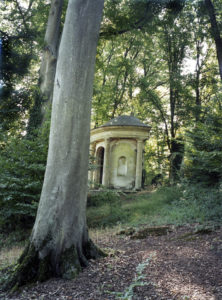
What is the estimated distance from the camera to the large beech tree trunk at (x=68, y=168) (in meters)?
3.80

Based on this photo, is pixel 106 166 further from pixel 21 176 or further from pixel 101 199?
pixel 21 176

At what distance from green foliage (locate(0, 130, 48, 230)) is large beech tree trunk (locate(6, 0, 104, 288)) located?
3.26 m

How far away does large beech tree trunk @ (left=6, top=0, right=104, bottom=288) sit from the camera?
150 inches

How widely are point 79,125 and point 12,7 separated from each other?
40.8 ft

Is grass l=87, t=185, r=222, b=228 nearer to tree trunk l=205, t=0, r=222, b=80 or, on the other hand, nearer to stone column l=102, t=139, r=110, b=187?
tree trunk l=205, t=0, r=222, b=80

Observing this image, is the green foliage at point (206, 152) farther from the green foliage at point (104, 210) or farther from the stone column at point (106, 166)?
the stone column at point (106, 166)

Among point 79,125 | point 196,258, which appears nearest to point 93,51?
point 79,125

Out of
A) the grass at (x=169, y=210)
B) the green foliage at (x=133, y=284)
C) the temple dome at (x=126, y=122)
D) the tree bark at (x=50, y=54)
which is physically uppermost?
the tree bark at (x=50, y=54)

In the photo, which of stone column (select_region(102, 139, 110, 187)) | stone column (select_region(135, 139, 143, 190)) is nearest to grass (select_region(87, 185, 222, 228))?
stone column (select_region(135, 139, 143, 190))

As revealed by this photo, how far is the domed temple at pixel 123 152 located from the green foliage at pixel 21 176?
27.8ft

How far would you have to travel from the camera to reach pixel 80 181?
4.16 m

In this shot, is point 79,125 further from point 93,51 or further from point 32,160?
point 32,160

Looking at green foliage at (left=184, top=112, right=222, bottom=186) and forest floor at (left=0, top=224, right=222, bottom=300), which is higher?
green foliage at (left=184, top=112, right=222, bottom=186)

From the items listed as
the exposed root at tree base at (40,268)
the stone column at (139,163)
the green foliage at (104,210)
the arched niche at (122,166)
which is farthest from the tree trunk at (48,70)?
the arched niche at (122,166)
